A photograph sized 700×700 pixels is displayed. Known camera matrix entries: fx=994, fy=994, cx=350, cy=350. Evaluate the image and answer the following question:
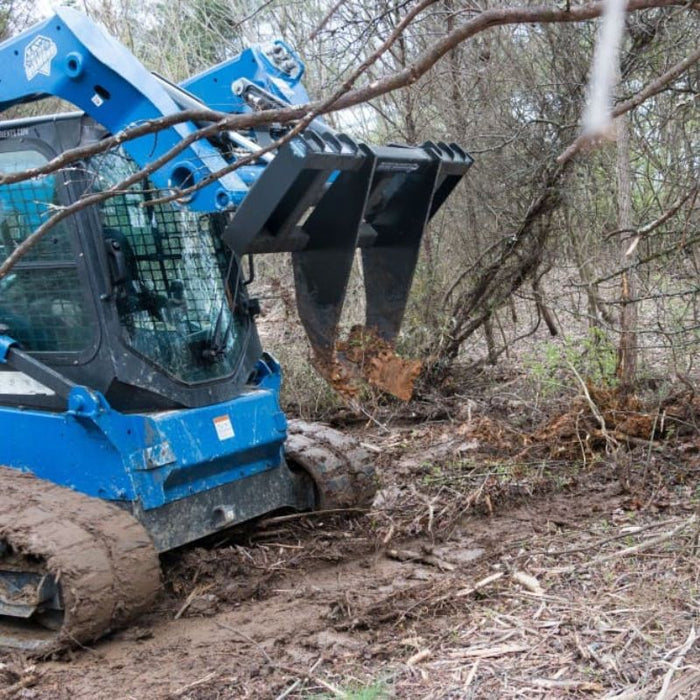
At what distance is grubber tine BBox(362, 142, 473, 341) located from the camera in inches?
183

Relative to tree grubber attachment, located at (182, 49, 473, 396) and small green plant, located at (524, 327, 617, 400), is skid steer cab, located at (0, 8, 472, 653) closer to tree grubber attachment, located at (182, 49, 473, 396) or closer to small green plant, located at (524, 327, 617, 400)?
tree grubber attachment, located at (182, 49, 473, 396)

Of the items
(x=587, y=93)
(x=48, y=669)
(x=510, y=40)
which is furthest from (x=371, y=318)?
(x=510, y=40)

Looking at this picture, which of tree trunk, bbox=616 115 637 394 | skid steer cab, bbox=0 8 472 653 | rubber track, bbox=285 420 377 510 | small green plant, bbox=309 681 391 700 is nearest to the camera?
small green plant, bbox=309 681 391 700

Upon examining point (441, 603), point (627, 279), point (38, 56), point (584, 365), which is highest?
point (38, 56)

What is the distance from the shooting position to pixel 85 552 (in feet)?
13.8

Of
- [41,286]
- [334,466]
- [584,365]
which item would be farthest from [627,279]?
[41,286]

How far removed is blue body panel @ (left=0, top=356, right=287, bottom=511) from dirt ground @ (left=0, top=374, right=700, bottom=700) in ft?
1.83

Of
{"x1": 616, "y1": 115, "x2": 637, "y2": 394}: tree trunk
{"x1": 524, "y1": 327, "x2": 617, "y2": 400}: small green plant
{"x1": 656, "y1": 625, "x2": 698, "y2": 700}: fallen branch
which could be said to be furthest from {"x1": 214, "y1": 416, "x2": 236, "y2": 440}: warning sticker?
{"x1": 616, "y1": 115, "x2": 637, "y2": 394}: tree trunk

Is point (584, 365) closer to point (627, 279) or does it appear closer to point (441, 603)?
point (627, 279)

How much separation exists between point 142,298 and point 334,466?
59.9 inches

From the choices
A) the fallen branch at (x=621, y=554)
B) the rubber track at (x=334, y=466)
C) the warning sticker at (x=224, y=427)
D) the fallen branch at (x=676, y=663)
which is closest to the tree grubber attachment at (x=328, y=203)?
the warning sticker at (x=224, y=427)

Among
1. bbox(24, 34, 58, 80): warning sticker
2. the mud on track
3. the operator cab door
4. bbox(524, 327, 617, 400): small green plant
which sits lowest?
the mud on track

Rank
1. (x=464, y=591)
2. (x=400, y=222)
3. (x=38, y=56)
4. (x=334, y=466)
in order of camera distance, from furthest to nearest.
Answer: (x=334, y=466) → (x=400, y=222) → (x=464, y=591) → (x=38, y=56)

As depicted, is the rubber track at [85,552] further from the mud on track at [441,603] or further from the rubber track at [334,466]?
the rubber track at [334,466]
